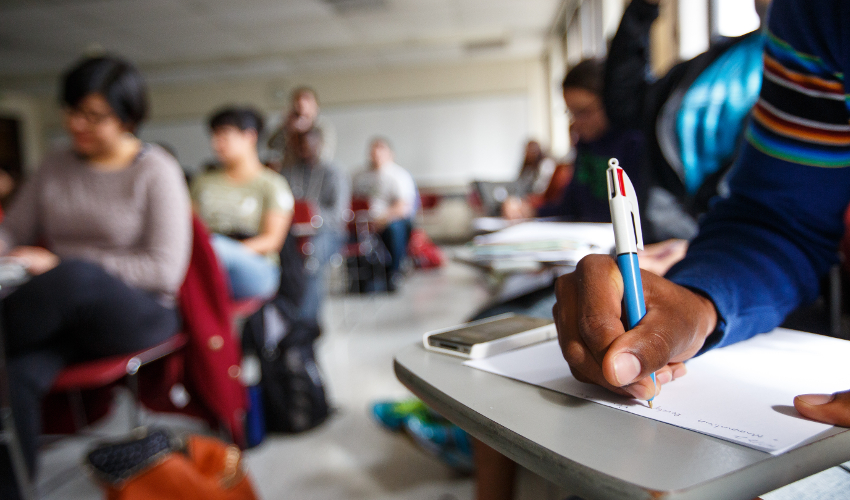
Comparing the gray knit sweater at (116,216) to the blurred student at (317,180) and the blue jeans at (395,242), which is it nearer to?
the blurred student at (317,180)

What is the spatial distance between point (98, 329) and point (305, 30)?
6.26 meters

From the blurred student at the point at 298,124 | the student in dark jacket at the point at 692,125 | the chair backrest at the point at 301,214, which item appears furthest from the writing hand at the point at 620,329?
the blurred student at the point at 298,124

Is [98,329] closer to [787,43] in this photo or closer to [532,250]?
[532,250]

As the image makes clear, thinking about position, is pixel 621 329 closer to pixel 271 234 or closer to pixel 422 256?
pixel 271 234

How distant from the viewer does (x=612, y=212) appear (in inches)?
14.1

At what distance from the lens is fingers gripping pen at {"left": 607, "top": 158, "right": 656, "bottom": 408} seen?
0.36 meters

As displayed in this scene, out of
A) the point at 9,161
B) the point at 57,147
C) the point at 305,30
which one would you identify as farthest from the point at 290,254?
the point at 9,161

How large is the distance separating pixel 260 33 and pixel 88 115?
5.89m

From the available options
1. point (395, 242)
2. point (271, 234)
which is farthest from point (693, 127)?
point (395, 242)

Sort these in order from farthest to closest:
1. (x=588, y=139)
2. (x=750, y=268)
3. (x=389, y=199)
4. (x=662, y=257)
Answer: (x=389, y=199) → (x=588, y=139) → (x=662, y=257) → (x=750, y=268)

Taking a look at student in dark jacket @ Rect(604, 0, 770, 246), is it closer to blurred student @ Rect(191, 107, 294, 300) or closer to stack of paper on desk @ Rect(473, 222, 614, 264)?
stack of paper on desk @ Rect(473, 222, 614, 264)

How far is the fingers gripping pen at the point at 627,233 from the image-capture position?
1.17 feet

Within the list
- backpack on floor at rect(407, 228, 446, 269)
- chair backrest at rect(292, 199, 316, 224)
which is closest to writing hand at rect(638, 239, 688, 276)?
chair backrest at rect(292, 199, 316, 224)

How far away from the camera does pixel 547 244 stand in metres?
0.95
